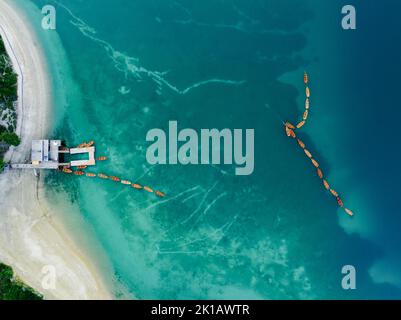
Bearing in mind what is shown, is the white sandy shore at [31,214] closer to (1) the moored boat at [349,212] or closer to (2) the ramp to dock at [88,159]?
(2) the ramp to dock at [88,159]

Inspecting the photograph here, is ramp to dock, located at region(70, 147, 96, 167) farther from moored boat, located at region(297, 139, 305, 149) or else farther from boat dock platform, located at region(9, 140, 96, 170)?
moored boat, located at region(297, 139, 305, 149)

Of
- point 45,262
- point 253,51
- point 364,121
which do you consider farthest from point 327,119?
point 45,262

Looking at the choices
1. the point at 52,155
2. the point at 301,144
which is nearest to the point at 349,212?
the point at 301,144

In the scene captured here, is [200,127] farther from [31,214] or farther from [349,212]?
[31,214]

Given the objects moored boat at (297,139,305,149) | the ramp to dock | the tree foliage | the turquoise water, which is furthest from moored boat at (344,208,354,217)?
the tree foliage

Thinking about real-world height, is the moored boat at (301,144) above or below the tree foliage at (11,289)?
above

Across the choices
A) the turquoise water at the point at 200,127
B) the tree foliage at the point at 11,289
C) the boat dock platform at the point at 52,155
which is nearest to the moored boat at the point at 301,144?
the turquoise water at the point at 200,127

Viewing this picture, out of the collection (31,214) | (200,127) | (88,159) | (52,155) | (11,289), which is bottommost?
(11,289)

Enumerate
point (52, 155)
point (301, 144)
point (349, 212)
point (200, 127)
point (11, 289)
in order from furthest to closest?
point (349, 212) → point (301, 144) → point (200, 127) → point (52, 155) → point (11, 289)
